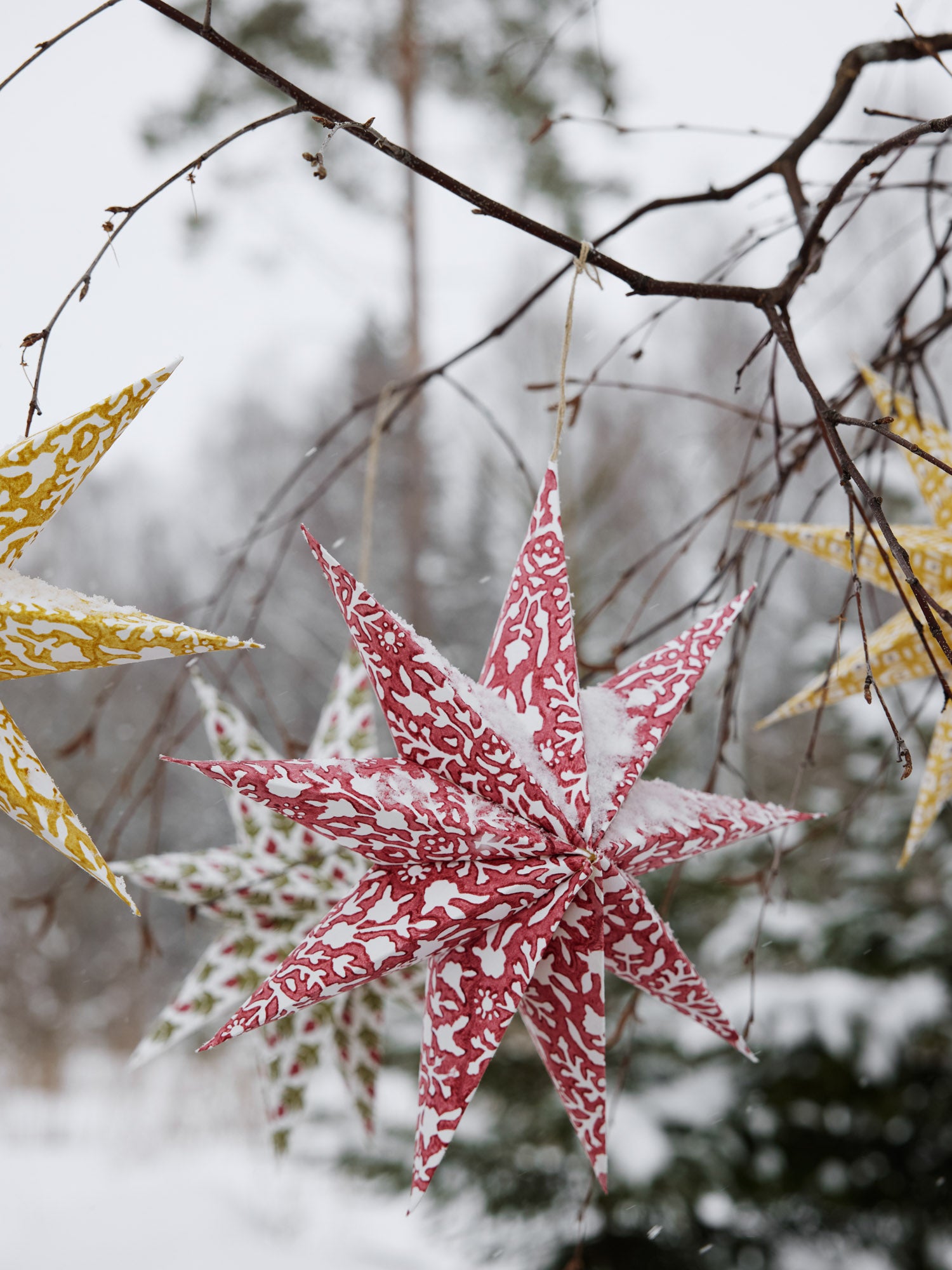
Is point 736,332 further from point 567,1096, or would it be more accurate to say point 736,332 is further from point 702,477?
point 567,1096

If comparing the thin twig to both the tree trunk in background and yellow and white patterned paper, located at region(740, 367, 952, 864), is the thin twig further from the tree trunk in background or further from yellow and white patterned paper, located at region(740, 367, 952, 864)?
the tree trunk in background

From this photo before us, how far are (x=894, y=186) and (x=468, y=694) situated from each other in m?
0.48

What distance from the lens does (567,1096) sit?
459 mm

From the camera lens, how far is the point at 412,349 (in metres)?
4.31

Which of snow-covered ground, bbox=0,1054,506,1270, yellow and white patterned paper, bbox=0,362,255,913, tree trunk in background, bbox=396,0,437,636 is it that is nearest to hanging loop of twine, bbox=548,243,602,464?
yellow and white patterned paper, bbox=0,362,255,913

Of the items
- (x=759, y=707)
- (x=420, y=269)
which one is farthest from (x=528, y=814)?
(x=759, y=707)

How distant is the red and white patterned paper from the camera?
39cm

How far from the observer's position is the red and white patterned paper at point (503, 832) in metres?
0.39

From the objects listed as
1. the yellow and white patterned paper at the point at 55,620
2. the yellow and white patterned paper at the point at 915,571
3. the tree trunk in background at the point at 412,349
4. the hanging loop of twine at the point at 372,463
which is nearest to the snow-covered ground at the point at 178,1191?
the yellow and white patterned paper at the point at 55,620

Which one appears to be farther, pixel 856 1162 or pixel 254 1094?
pixel 254 1094

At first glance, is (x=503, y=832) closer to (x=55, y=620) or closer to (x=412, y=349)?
(x=55, y=620)

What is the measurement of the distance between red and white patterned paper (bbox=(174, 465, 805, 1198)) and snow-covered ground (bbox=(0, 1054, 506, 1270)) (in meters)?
0.16

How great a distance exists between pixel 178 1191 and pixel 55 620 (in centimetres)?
280

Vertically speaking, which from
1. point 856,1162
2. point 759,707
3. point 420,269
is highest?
point 420,269
